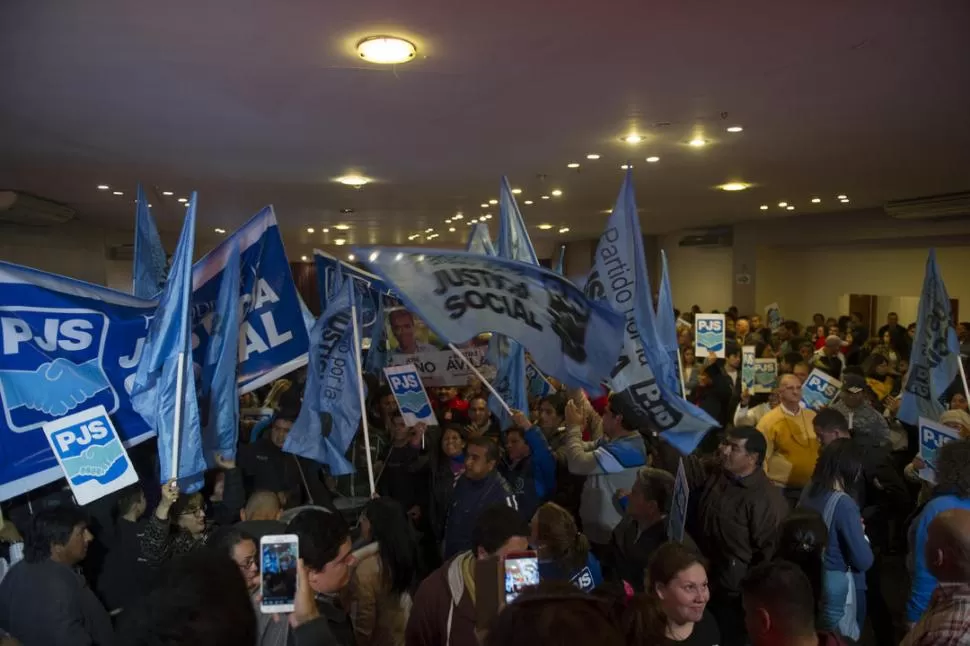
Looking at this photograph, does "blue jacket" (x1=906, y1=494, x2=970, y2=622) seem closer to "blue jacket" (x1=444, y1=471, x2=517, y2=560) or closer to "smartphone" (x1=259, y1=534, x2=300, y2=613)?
"blue jacket" (x1=444, y1=471, x2=517, y2=560)

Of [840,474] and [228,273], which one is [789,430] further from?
[228,273]

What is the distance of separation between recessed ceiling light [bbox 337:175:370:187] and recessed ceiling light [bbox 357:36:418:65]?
5.92 meters

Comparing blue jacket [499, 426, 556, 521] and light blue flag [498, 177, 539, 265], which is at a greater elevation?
light blue flag [498, 177, 539, 265]

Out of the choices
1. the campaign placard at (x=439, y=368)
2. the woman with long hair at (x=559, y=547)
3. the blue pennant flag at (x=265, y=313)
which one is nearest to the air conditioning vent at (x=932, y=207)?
the campaign placard at (x=439, y=368)

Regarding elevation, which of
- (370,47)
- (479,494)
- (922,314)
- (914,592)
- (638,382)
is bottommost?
(914,592)

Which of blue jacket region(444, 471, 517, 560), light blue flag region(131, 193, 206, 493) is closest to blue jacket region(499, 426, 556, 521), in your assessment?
blue jacket region(444, 471, 517, 560)

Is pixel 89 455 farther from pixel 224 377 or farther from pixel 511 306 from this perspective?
pixel 511 306

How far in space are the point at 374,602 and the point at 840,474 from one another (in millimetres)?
2632

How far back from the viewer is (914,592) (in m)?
3.90

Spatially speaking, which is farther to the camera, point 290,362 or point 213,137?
point 213,137

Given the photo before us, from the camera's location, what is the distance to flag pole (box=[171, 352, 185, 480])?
428cm

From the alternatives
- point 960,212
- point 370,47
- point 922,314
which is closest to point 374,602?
point 370,47

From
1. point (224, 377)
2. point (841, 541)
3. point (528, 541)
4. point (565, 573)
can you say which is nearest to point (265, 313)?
point (224, 377)

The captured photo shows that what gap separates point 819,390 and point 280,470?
5.31 m
